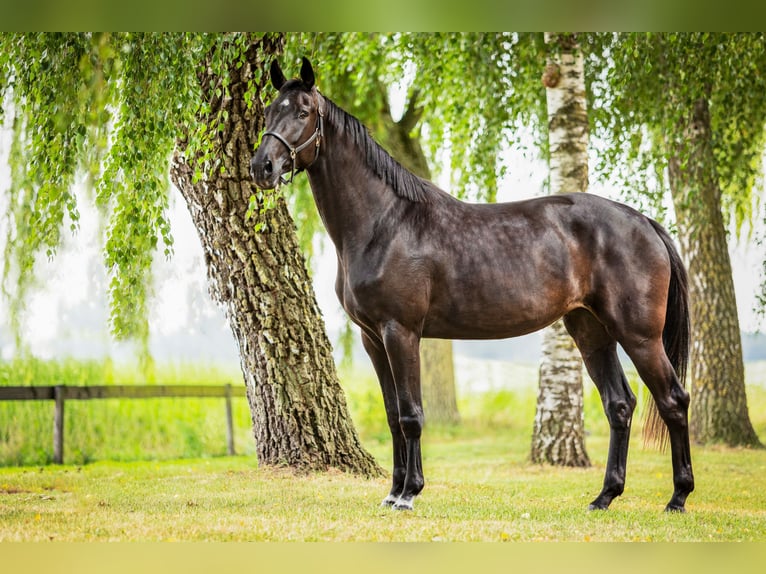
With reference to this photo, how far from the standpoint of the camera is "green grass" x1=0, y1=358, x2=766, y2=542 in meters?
3.23

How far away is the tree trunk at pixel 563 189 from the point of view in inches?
203

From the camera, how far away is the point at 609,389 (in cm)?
375

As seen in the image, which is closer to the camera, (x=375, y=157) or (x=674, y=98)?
(x=375, y=157)

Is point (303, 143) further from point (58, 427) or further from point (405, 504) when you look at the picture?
point (58, 427)

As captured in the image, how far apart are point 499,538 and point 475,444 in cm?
414

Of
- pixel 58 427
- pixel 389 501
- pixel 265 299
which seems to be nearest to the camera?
pixel 389 501

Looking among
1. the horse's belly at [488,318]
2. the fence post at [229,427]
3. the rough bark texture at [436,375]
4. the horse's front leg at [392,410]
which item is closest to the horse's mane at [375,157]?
the horse's belly at [488,318]

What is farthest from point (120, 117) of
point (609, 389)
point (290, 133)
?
point (609, 389)

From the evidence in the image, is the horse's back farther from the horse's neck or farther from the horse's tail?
the horse's neck

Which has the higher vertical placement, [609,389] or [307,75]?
[307,75]

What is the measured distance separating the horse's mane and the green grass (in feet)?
4.43

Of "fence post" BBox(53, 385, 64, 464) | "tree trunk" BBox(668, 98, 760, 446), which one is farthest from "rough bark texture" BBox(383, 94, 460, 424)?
"fence post" BBox(53, 385, 64, 464)

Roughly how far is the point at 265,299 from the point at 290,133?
129 centimetres
